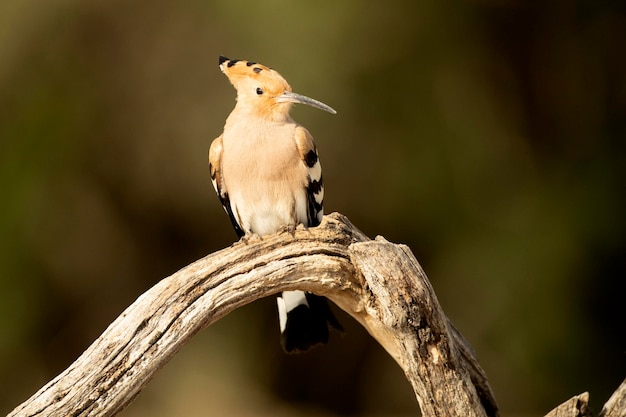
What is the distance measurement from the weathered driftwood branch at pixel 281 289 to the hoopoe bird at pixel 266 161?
6.7 inches

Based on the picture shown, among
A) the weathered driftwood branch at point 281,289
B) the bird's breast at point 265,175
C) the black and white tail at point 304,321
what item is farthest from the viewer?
the black and white tail at point 304,321

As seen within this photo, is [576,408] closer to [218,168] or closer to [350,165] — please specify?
[218,168]

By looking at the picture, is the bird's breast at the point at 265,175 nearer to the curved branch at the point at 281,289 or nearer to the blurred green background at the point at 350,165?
the curved branch at the point at 281,289

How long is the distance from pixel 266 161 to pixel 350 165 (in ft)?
5.80

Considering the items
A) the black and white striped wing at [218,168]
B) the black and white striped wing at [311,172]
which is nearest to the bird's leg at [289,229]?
the black and white striped wing at [311,172]

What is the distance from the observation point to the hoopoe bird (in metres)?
2.07

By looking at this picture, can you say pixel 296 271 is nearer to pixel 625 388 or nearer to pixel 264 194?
pixel 264 194

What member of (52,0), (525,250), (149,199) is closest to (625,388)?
(525,250)

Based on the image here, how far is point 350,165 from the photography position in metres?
3.80

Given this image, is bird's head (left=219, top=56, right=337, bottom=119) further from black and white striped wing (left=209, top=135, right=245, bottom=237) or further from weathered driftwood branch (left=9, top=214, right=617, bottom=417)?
weathered driftwood branch (left=9, top=214, right=617, bottom=417)

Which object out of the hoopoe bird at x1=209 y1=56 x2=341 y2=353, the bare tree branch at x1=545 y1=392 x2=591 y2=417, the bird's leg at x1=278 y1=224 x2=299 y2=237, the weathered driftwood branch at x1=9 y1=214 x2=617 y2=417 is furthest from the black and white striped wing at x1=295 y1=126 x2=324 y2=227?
the bare tree branch at x1=545 y1=392 x2=591 y2=417

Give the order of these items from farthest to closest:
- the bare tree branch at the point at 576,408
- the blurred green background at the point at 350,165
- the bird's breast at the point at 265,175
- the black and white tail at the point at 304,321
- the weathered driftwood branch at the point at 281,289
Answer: the blurred green background at the point at 350,165
the black and white tail at the point at 304,321
the bird's breast at the point at 265,175
the bare tree branch at the point at 576,408
the weathered driftwood branch at the point at 281,289

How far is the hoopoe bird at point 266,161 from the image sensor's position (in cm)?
207

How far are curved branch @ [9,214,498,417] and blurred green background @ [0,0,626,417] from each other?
5.92 ft
